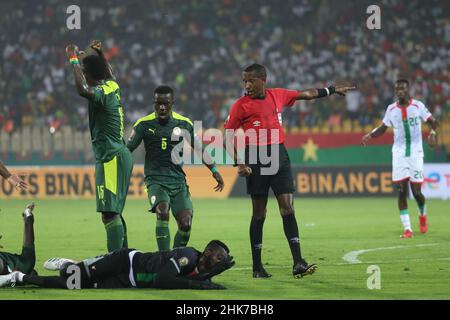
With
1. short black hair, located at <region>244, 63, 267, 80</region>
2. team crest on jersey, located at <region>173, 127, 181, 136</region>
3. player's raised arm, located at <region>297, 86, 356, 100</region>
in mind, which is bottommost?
team crest on jersey, located at <region>173, 127, 181, 136</region>

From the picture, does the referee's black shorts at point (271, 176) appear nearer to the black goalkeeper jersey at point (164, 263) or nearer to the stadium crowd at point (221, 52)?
the black goalkeeper jersey at point (164, 263)

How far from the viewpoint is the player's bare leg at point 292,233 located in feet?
35.1

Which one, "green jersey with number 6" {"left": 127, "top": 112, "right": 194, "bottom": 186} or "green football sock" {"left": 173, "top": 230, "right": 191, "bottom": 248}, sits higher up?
"green jersey with number 6" {"left": 127, "top": 112, "right": 194, "bottom": 186}

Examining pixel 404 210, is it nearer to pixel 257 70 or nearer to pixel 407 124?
pixel 407 124

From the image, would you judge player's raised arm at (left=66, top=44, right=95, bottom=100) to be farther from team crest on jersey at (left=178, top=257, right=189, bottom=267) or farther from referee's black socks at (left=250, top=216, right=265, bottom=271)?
referee's black socks at (left=250, top=216, right=265, bottom=271)

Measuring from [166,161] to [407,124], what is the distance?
5.95m

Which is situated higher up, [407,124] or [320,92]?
[320,92]

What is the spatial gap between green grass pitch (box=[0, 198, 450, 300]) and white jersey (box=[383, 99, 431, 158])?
1.44 m

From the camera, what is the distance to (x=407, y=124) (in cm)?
1672

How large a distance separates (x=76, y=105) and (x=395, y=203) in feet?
43.5

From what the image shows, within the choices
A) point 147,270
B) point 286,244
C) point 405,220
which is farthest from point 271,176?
point 405,220

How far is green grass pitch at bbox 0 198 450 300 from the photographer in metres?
9.51

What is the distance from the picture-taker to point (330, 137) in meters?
28.6

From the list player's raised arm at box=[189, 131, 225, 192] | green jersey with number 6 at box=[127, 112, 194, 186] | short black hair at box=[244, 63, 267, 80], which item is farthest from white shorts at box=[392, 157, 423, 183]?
short black hair at box=[244, 63, 267, 80]
